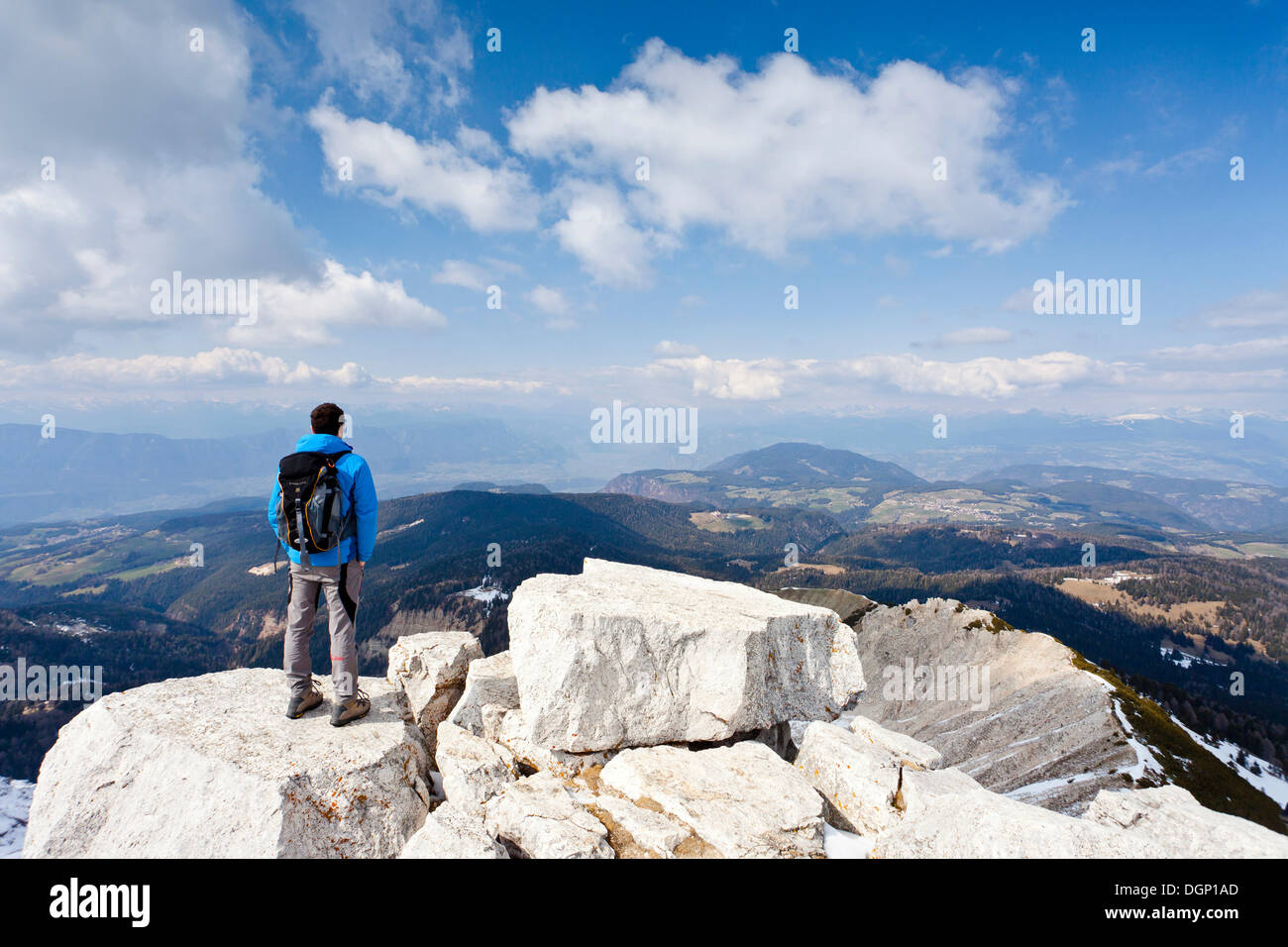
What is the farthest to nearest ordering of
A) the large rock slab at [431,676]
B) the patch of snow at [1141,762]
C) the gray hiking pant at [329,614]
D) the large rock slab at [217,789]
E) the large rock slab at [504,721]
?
the patch of snow at [1141,762] → the large rock slab at [431,676] → the large rock slab at [504,721] → the gray hiking pant at [329,614] → the large rock slab at [217,789]

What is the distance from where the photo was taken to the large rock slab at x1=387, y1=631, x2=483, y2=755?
12422 mm

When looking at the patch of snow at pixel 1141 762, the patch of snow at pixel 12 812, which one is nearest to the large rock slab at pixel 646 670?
the patch of snow at pixel 1141 762

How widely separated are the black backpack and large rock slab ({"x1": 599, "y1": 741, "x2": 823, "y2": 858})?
671cm

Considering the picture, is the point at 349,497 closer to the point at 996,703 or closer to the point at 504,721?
the point at 504,721

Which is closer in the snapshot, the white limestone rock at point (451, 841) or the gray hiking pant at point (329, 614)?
the white limestone rock at point (451, 841)

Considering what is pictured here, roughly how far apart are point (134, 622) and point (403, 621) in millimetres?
112415

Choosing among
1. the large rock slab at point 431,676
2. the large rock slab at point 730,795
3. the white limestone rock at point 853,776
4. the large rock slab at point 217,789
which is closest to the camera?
the large rock slab at point 217,789

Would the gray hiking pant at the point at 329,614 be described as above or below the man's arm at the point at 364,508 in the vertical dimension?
below

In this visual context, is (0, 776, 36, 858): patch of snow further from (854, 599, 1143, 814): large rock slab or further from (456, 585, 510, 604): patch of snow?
(854, 599, 1143, 814): large rock slab

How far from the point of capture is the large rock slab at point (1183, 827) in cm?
696

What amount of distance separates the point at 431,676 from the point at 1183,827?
569 inches

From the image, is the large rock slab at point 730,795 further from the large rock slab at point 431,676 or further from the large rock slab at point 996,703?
the large rock slab at point 996,703

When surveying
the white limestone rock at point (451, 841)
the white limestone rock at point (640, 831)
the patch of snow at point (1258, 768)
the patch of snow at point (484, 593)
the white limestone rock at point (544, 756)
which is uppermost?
the white limestone rock at point (451, 841)

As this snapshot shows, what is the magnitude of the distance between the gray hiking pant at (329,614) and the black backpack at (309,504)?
0.53m
